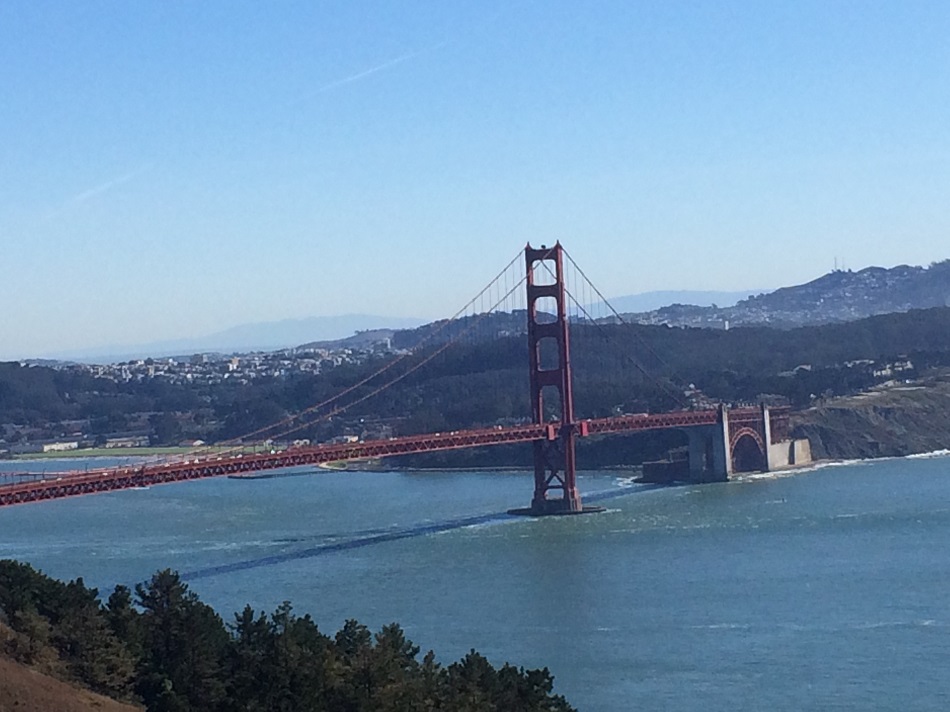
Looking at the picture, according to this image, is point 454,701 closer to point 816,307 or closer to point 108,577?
point 108,577

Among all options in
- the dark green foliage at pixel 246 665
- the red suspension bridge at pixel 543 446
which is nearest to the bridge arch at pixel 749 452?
the red suspension bridge at pixel 543 446

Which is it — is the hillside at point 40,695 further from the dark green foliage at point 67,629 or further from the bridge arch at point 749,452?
the bridge arch at point 749,452

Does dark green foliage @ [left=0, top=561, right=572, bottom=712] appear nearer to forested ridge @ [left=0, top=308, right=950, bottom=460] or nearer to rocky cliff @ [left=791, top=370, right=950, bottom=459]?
rocky cliff @ [left=791, top=370, right=950, bottom=459]

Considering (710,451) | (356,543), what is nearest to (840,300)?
(710,451)

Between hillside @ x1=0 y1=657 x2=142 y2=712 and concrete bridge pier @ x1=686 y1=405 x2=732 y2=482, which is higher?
concrete bridge pier @ x1=686 y1=405 x2=732 y2=482

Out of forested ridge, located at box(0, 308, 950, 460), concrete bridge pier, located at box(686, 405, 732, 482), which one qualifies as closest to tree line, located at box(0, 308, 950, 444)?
forested ridge, located at box(0, 308, 950, 460)

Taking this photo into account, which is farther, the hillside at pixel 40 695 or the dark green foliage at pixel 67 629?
the dark green foliage at pixel 67 629

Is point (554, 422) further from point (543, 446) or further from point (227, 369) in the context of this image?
point (227, 369)
